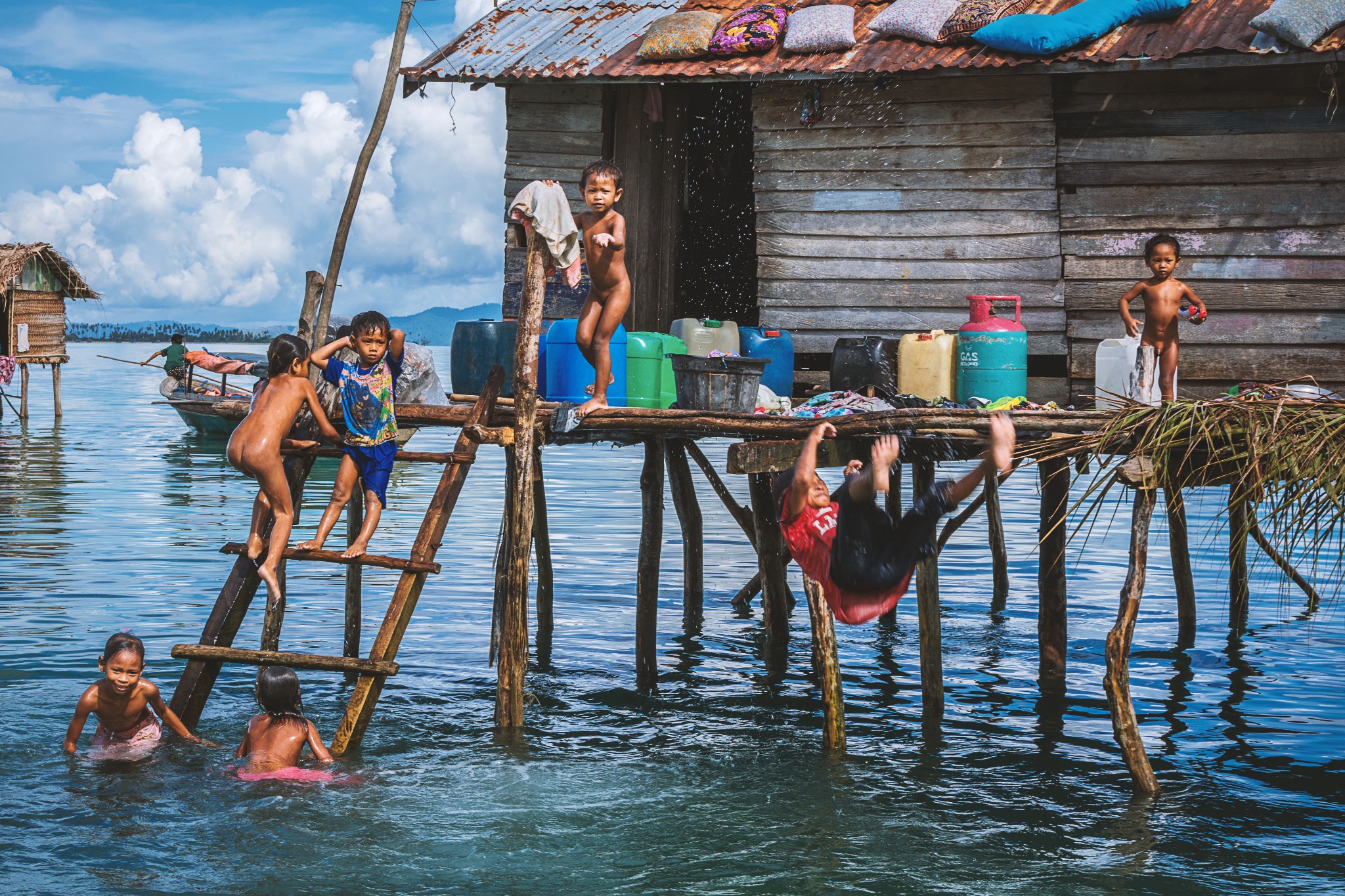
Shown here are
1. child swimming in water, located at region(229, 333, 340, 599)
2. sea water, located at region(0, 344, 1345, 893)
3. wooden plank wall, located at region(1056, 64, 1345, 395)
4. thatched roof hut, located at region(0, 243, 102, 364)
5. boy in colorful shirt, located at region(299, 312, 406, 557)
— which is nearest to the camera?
sea water, located at region(0, 344, 1345, 893)

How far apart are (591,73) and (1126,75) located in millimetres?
4207

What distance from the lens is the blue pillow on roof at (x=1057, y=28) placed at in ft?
32.0

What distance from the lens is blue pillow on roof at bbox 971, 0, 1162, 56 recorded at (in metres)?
9.76

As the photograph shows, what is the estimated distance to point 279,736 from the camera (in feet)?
23.9

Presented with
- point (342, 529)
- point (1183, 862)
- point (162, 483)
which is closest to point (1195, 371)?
point (1183, 862)

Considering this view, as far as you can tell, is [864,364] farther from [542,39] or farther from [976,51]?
[542,39]

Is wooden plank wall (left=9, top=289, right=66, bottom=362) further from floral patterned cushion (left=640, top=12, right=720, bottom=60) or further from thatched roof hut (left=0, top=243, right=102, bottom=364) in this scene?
floral patterned cushion (left=640, top=12, right=720, bottom=60)

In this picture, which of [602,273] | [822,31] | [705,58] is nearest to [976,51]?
[822,31]

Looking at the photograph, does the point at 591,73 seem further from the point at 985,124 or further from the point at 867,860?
the point at 867,860

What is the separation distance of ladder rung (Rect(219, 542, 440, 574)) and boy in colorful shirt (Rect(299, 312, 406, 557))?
0.27ft

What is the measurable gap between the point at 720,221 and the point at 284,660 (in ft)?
34.0

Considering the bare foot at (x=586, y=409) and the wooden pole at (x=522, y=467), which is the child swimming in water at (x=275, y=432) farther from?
the bare foot at (x=586, y=409)

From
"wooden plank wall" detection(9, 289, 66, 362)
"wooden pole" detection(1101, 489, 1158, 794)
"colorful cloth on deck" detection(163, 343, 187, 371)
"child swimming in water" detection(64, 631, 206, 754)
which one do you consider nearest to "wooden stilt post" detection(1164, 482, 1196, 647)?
"wooden pole" detection(1101, 489, 1158, 794)

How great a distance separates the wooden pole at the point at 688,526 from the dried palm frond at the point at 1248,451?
4066mm
